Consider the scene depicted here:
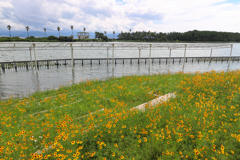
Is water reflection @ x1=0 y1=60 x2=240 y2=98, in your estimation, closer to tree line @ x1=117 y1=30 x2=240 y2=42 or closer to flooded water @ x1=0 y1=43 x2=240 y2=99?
flooded water @ x1=0 y1=43 x2=240 y2=99

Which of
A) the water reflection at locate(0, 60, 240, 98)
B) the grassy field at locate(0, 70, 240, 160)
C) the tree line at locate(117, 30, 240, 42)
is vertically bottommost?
the water reflection at locate(0, 60, 240, 98)

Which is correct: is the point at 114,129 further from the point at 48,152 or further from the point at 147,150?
the point at 48,152

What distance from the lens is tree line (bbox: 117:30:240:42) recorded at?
116 metres

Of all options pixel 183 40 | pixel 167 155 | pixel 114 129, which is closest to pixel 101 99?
pixel 114 129

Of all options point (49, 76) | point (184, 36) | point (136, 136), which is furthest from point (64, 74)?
point (184, 36)

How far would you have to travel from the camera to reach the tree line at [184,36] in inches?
4577

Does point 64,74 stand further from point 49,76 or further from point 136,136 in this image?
point 136,136

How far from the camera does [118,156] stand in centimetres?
360

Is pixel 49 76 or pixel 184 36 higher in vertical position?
pixel 184 36

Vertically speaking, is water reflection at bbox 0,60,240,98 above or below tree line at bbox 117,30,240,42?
below

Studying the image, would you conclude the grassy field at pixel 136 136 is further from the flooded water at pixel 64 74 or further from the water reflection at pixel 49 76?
the water reflection at pixel 49 76

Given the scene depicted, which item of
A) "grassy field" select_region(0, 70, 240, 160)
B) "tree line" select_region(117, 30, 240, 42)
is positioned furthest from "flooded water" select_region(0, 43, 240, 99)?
"tree line" select_region(117, 30, 240, 42)

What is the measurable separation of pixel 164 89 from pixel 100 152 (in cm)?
641

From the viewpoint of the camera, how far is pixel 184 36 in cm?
12194
